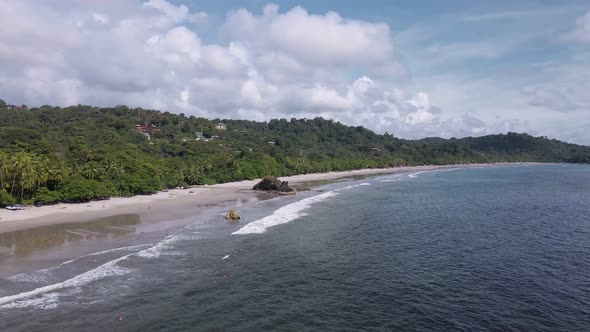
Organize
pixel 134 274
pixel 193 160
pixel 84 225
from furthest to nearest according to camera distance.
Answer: pixel 193 160 < pixel 84 225 < pixel 134 274

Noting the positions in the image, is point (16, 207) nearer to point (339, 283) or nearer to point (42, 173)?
point (42, 173)

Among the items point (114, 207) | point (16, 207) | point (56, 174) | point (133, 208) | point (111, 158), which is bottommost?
point (133, 208)

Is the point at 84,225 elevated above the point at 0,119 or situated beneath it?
situated beneath

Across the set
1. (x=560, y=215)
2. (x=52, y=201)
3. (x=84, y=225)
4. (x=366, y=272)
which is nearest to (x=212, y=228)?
(x=84, y=225)

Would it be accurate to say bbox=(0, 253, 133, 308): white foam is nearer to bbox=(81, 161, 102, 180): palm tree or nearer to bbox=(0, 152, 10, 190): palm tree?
bbox=(0, 152, 10, 190): palm tree

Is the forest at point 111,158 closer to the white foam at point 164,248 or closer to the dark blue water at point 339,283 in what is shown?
the white foam at point 164,248

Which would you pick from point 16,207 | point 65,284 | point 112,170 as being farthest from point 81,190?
point 65,284

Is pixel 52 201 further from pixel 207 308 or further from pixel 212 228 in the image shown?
pixel 207 308

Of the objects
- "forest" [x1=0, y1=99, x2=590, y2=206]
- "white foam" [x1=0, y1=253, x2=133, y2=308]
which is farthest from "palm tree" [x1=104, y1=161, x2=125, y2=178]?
"white foam" [x1=0, y1=253, x2=133, y2=308]
